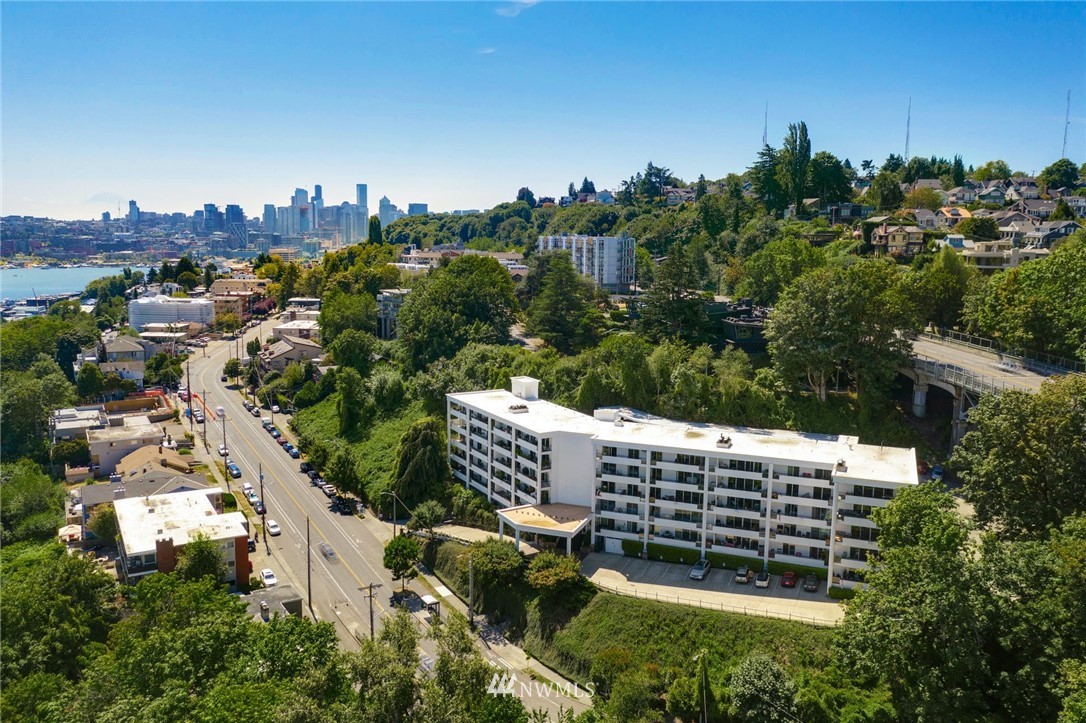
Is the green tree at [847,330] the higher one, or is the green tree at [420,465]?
the green tree at [847,330]

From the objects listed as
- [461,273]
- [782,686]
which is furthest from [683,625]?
[461,273]

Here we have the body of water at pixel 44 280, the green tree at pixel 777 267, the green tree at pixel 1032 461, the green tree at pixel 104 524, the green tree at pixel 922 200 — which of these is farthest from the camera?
the body of water at pixel 44 280

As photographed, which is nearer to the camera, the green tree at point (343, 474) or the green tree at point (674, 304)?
the green tree at point (343, 474)

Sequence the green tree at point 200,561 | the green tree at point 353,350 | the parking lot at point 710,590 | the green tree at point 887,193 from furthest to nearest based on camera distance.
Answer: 1. the green tree at point 887,193
2. the green tree at point 353,350
3. the green tree at point 200,561
4. the parking lot at point 710,590

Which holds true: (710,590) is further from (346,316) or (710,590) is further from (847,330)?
(346,316)

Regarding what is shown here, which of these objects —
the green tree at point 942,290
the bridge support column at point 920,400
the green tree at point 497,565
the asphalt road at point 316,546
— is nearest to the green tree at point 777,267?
the green tree at point 942,290

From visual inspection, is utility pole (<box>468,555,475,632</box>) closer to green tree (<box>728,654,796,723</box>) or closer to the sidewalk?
the sidewalk

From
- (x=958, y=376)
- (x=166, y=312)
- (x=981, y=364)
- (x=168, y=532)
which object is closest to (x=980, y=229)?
(x=981, y=364)

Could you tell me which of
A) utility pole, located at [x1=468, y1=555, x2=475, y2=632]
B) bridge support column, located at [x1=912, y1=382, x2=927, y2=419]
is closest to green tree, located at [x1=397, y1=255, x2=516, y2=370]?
utility pole, located at [x1=468, y1=555, x2=475, y2=632]

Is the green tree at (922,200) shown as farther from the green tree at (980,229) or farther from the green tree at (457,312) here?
the green tree at (457,312)
